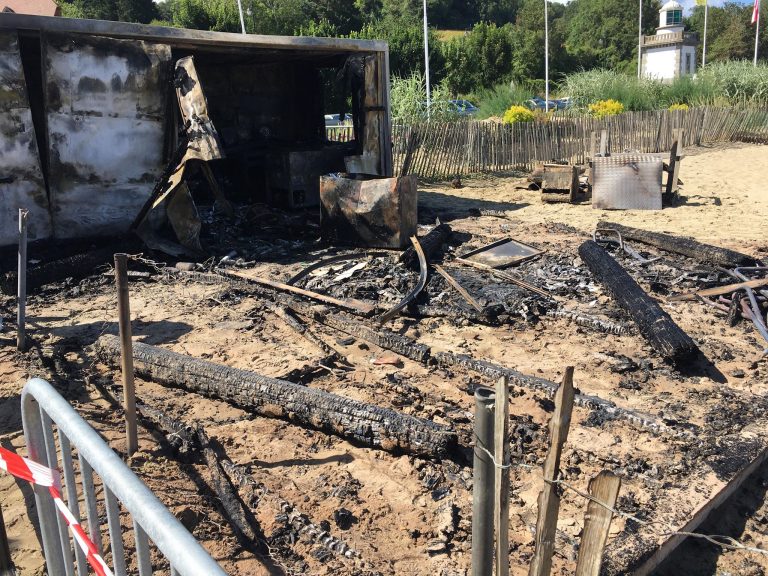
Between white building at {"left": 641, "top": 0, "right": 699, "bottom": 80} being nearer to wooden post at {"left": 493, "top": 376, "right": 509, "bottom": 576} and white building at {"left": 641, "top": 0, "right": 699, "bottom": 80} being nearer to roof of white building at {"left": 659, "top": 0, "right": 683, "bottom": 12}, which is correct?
roof of white building at {"left": 659, "top": 0, "right": 683, "bottom": 12}

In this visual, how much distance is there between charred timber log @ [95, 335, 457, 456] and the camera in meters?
4.24

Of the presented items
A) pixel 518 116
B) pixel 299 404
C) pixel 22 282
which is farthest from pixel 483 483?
pixel 518 116

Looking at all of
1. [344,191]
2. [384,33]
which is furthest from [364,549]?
[384,33]

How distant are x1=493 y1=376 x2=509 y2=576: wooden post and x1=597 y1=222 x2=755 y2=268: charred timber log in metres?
7.00

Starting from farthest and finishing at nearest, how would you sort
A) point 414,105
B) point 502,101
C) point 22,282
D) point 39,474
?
1. point 502,101
2. point 414,105
3. point 22,282
4. point 39,474

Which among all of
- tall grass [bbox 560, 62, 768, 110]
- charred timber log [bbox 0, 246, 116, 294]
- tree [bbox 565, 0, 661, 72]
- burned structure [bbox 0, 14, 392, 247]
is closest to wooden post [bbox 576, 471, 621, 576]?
burned structure [bbox 0, 14, 392, 247]

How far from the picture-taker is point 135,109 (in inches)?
396

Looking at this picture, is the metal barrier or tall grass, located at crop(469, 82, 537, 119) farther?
tall grass, located at crop(469, 82, 537, 119)

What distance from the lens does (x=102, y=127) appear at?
9.85m

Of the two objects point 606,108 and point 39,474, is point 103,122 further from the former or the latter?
point 606,108

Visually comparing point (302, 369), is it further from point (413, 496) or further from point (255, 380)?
point (413, 496)

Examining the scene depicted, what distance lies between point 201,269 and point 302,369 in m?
4.13

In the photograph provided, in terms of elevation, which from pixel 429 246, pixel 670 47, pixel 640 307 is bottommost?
pixel 640 307

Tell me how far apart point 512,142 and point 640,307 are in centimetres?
1218
